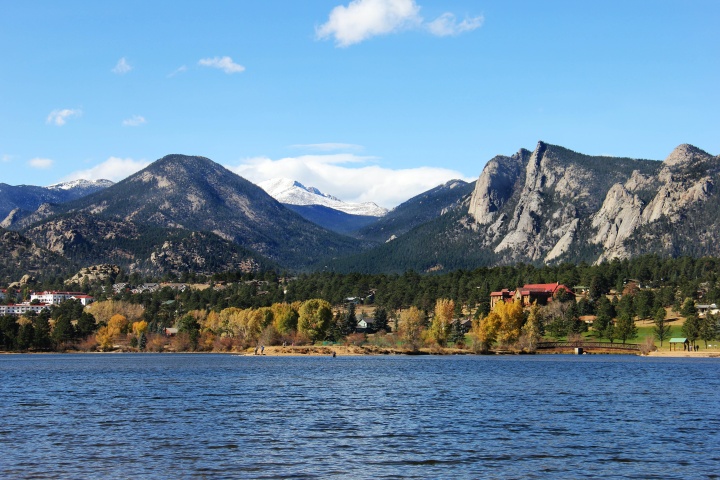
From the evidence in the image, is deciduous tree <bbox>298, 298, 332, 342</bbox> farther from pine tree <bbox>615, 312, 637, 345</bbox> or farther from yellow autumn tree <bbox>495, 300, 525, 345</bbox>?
pine tree <bbox>615, 312, 637, 345</bbox>

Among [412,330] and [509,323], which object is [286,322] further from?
[509,323]

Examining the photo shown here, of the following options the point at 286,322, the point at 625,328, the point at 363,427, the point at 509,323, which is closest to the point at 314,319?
the point at 286,322

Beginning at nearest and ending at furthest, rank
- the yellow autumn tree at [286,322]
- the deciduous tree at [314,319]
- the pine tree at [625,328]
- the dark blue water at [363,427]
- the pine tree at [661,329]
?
the dark blue water at [363,427] < the pine tree at [661,329] < the pine tree at [625,328] < the deciduous tree at [314,319] < the yellow autumn tree at [286,322]

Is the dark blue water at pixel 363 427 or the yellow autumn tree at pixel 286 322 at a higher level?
the yellow autumn tree at pixel 286 322

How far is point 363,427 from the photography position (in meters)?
55.5

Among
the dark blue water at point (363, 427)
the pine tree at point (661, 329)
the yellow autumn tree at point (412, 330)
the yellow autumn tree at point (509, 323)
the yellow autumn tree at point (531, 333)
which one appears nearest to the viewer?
the dark blue water at point (363, 427)

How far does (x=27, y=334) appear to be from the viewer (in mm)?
198750

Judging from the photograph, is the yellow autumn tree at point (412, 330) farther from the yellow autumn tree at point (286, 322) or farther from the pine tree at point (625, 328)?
the pine tree at point (625, 328)

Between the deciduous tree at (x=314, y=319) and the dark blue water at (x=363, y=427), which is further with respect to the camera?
the deciduous tree at (x=314, y=319)

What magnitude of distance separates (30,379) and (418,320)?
9724cm

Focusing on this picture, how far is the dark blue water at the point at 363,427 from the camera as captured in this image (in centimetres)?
4097

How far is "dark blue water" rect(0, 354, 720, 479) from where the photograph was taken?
40969 millimetres

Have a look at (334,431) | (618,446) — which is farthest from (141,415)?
(618,446)

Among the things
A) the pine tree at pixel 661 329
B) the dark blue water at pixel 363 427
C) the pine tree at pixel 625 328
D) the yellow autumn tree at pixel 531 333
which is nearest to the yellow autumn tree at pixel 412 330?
the yellow autumn tree at pixel 531 333
